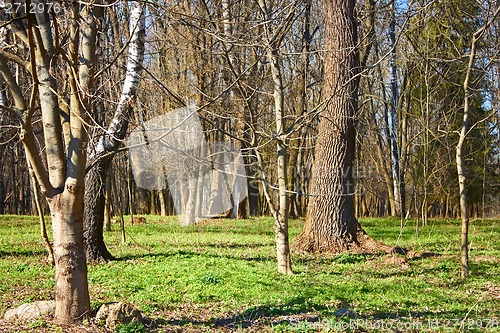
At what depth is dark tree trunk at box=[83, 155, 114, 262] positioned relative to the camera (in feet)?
30.7

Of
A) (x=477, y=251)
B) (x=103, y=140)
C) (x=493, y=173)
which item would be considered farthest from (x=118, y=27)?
(x=493, y=173)

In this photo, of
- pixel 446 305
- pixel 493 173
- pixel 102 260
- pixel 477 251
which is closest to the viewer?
pixel 446 305

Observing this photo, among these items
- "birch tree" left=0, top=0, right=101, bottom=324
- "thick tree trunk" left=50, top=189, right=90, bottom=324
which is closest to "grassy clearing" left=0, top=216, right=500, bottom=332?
"thick tree trunk" left=50, top=189, right=90, bottom=324

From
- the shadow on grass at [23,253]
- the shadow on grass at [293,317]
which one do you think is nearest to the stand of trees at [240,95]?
the shadow on grass at [293,317]

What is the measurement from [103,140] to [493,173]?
20695 mm

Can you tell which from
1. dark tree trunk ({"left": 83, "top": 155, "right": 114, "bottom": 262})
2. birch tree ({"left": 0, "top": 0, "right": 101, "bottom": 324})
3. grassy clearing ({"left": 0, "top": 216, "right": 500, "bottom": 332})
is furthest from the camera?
dark tree trunk ({"left": 83, "top": 155, "right": 114, "bottom": 262})

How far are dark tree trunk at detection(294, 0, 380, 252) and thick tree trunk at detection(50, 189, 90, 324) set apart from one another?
6252mm

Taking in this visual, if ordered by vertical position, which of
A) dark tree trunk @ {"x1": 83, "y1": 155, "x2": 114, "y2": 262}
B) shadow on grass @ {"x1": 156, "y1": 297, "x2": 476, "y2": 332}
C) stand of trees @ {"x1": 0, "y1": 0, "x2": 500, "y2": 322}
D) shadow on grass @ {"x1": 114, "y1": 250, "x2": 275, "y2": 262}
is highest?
stand of trees @ {"x1": 0, "y1": 0, "x2": 500, "y2": 322}

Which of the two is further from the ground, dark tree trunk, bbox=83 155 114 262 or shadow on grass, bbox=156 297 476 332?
dark tree trunk, bbox=83 155 114 262

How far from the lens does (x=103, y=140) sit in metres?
8.16

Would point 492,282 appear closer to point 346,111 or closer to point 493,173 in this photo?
point 346,111

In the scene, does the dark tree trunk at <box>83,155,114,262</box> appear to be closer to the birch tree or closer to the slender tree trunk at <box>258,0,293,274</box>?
the slender tree trunk at <box>258,0,293,274</box>

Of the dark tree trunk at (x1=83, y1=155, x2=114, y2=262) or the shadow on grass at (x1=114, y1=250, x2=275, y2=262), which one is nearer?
the dark tree trunk at (x1=83, y1=155, x2=114, y2=262)

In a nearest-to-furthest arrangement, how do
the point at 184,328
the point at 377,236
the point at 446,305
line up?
the point at 184,328 → the point at 446,305 → the point at 377,236
